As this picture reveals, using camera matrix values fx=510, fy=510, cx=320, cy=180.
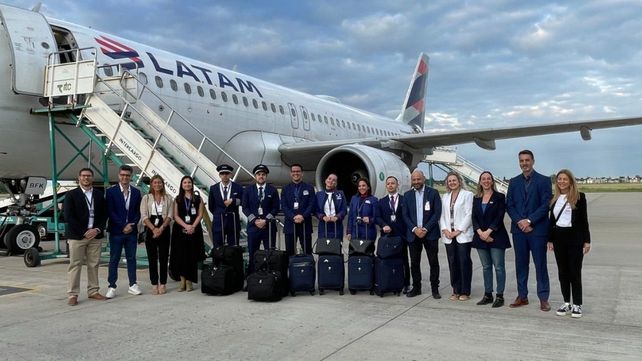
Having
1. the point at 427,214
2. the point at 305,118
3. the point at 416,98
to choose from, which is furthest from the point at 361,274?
the point at 416,98

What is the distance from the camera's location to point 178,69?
10.3 meters

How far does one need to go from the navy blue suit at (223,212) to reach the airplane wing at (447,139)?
5815 millimetres

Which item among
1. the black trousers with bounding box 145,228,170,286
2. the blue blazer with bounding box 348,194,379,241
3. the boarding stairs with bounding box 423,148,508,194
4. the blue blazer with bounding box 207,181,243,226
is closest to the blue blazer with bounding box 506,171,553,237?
the blue blazer with bounding box 348,194,379,241

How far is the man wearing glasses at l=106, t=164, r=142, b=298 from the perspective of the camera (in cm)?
575

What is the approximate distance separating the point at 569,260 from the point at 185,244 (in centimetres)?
412

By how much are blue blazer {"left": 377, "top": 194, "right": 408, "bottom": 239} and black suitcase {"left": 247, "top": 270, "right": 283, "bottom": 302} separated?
4.60ft

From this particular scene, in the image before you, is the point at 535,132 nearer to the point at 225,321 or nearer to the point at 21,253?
the point at 225,321

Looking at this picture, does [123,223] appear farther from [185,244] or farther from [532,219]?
[532,219]

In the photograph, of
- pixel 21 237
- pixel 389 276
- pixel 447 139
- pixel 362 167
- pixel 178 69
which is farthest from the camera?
pixel 447 139

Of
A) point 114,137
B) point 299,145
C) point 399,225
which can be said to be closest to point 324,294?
point 399,225

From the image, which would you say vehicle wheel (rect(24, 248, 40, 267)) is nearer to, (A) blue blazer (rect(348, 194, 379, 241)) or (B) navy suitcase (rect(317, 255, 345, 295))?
(B) navy suitcase (rect(317, 255, 345, 295))

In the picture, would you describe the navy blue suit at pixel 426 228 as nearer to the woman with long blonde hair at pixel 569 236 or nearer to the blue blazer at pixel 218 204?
the woman with long blonde hair at pixel 569 236

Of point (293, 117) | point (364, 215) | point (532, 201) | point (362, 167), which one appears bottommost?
point (364, 215)

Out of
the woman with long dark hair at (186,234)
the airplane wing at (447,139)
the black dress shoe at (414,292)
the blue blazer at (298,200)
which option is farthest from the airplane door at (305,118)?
the black dress shoe at (414,292)
